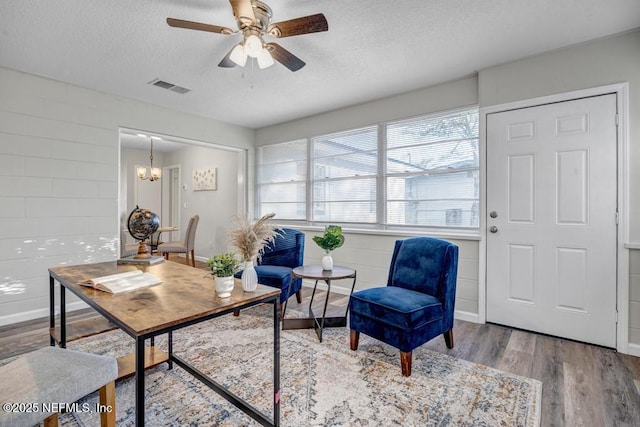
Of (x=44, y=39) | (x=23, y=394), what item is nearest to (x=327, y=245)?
(x=23, y=394)

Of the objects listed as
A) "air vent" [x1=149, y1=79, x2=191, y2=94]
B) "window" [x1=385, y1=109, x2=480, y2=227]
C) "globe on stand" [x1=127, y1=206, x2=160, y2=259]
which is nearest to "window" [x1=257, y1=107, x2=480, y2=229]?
"window" [x1=385, y1=109, x2=480, y2=227]

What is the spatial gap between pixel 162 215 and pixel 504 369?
25.7ft

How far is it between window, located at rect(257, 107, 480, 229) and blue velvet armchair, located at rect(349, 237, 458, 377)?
101 centimetres

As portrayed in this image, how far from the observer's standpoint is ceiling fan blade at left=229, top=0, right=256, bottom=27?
1.73 m

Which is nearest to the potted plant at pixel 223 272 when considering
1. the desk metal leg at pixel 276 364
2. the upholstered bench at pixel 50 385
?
the desk metal leg at pixel 276 364

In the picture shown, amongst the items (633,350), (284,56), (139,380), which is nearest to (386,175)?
(284,56)

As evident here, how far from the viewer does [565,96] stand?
2.68 m

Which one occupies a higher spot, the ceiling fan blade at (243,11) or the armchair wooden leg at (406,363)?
the ceiling fan blade at (243,11)

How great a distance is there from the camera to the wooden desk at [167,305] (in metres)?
1.12

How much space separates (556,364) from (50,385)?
9.81ft

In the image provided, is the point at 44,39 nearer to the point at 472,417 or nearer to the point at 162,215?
the point at 472,417

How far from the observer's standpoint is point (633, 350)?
2.43m

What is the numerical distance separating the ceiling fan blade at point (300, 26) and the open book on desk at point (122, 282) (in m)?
1.64

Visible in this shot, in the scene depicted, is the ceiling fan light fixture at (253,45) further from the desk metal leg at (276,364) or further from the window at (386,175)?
the window at (386,175)
